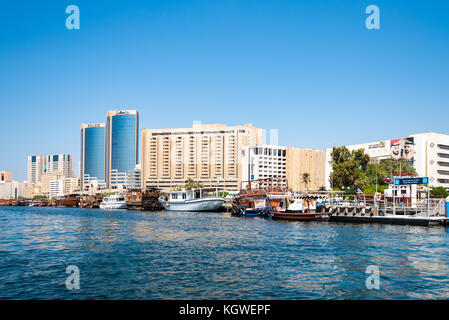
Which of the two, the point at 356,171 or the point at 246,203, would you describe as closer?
the point at 246,203

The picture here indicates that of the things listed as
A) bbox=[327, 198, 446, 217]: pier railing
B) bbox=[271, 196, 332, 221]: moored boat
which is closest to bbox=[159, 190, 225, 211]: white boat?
bbox=[271, 196, 332, 221]: moored boat

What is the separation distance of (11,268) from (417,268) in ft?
83.6

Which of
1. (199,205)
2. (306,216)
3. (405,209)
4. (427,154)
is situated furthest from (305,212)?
(427,154)

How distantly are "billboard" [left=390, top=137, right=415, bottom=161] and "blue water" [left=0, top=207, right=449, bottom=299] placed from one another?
106 m

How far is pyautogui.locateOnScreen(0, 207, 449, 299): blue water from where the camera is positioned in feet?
62.8

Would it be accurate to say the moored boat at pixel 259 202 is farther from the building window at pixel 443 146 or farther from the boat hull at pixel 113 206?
the building window at pixel 443 146

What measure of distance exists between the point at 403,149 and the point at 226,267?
128 m

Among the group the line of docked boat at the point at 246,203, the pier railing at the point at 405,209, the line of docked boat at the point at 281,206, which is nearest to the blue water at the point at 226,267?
the pier railing at the point at 405,209

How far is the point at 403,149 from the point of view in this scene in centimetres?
13675

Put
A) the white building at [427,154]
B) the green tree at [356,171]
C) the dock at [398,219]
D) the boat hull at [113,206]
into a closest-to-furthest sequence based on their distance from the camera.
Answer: the dock at [398,219] < the green tree at [356,171] < the white building at [427,154] < the boat hull at [113,206]

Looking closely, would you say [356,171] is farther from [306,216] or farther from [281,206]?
[306,216]

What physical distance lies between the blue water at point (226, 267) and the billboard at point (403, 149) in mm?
105926

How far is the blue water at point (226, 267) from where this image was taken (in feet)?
62.8

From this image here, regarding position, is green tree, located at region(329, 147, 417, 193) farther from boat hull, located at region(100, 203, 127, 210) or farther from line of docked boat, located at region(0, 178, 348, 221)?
boat hull, located at region(100, 203, 127, 210)
